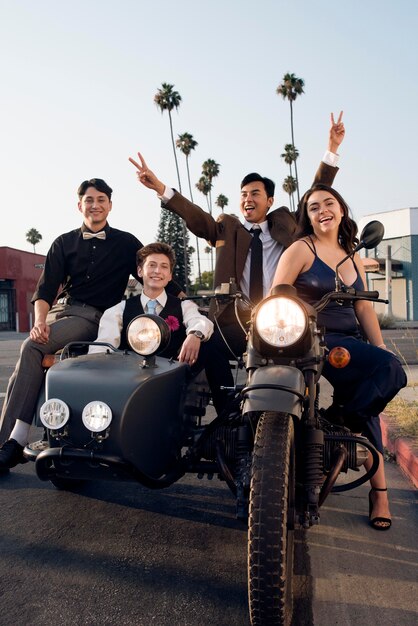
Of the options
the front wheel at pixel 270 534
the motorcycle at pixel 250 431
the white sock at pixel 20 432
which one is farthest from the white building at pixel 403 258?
the front wheel at pixel 270 534

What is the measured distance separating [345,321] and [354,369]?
487 millimetres

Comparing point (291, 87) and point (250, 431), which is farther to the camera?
point (291, 87)

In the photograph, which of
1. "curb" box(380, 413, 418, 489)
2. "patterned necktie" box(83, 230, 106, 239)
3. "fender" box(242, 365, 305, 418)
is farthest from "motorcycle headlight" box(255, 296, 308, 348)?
"patterned necktie" box(83, 230, 106, 239)

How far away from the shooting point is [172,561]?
3.26m

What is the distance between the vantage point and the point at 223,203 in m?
84.9

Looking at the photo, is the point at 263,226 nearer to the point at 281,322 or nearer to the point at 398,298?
the point at 281,322

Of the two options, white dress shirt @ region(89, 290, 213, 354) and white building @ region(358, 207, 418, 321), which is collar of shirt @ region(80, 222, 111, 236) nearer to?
white dress shirt @ region(89, 290, 213, 354)

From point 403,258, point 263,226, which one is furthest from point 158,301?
point 403,258

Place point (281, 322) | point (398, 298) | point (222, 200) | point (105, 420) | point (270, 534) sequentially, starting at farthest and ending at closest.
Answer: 1. point (222, 200)
2. point (398, 298)
3. point (105, 420)
4. point (281, 322)
5. point (270, 534)

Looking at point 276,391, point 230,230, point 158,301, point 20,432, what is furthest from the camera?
point 230,230

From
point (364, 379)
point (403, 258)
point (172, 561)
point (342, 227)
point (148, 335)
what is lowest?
point (172, 561)

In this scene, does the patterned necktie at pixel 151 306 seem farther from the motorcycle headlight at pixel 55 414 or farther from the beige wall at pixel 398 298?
the beige wall at pixel 398 298

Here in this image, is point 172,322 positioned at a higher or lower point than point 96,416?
higher

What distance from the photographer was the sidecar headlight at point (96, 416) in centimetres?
299
